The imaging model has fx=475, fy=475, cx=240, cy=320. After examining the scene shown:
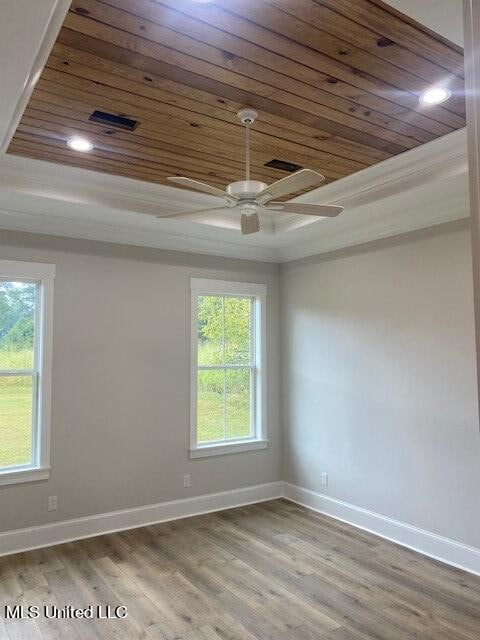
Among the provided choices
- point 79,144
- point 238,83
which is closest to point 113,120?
point 79,144

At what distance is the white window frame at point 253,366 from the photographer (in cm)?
494

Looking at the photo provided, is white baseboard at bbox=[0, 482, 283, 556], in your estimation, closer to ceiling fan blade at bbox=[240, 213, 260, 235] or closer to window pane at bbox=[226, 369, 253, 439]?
window pane at bbox=[226, 369, 253, 439]

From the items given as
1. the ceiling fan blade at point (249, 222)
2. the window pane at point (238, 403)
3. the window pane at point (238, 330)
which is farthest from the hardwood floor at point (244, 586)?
the ceiling fan blade at point (249, 222)

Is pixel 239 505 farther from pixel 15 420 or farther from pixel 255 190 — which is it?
pixel 255 190

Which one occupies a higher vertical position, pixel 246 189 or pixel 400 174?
pixel 400 174

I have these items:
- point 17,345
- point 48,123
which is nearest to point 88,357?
point 17,345

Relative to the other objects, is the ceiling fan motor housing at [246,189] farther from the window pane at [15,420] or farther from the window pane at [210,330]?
the window pane at [15,420]

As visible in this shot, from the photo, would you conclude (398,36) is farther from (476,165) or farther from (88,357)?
(88,357)

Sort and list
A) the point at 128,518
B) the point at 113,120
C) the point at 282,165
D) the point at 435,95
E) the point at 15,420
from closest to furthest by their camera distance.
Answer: the point at 435,95, the point at 113,120, the point at 282,165, the point at 15,420, the point at 128,518

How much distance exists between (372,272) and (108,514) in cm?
333

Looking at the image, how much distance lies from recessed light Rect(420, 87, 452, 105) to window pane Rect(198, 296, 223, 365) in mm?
3090

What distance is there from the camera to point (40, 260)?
4.19m

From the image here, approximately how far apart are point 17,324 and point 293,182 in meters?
Result: 2.89

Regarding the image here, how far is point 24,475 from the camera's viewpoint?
13.1ft
